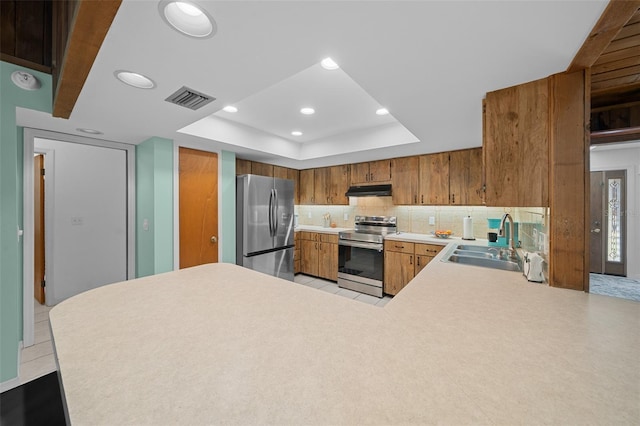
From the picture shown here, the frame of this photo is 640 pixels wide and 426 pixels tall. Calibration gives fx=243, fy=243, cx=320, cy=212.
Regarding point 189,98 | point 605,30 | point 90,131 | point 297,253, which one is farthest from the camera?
point 297,253

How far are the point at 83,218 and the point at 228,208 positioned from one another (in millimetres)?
2058

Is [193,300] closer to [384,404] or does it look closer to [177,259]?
[384,404]

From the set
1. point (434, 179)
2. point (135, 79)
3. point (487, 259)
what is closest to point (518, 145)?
point (487, 259)

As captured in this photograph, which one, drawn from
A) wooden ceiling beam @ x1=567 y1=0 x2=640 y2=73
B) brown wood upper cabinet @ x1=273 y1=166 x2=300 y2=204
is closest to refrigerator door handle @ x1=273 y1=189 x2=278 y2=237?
brown wood upper cabinet @ x1=273 y1=166 x2=300 y2=204

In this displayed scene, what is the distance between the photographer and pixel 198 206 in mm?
3025

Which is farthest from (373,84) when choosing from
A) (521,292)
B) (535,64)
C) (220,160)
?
(220,160)

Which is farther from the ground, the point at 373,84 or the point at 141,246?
the point at 373,84

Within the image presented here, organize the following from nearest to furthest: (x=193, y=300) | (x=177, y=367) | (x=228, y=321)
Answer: (x=177, y=367) → (x=228, y=321) → (x=193, y=300)

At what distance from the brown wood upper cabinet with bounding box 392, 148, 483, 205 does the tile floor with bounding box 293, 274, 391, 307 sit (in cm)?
152

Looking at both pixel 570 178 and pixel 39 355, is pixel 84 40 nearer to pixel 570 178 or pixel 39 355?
pixel 570 178

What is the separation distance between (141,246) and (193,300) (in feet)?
7.90

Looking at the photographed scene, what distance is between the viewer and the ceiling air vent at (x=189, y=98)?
159 cm

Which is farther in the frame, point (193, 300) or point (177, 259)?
point (177, 259)

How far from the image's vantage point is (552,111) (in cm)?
129
